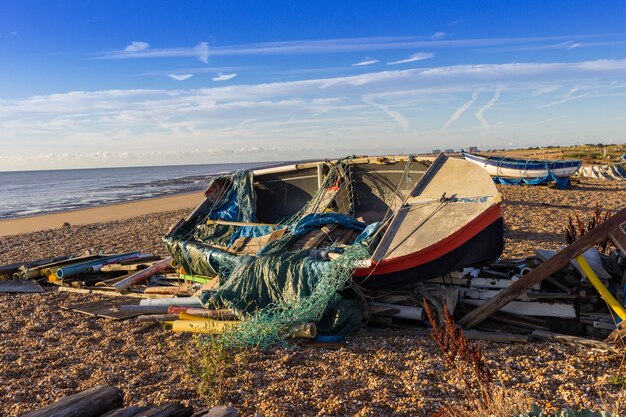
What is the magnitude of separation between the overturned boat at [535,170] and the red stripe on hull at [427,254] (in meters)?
20.0

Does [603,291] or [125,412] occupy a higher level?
[603,291]

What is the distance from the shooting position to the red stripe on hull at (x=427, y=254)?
6.68 meters

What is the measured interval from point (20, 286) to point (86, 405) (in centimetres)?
804

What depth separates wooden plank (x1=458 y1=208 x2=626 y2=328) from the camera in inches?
235

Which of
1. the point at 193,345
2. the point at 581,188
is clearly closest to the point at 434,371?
the point at 193,345

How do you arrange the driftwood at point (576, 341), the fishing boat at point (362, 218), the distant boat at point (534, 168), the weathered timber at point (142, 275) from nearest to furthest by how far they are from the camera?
the driftwood at point (576, 341) → the fishing boat at point (362, 218) → the weathered timber at point (142, 275) → the distant boat at point (534, 168)

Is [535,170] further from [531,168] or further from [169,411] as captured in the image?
[169,411]

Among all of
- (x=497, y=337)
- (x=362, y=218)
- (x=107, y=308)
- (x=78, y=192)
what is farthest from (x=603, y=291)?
(x=78, y=192)

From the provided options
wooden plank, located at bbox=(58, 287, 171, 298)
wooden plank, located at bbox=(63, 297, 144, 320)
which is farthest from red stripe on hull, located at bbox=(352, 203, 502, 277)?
wooden plank, located at bbox=(58, 287, 171, 298)

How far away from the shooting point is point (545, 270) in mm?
6172

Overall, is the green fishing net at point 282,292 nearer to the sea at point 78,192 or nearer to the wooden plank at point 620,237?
the wooden plank at point 620,237

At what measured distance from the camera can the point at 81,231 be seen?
69.6ft

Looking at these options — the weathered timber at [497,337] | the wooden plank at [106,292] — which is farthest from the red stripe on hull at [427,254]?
the wooden plank at [106,292]

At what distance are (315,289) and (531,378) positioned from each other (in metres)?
2.87
